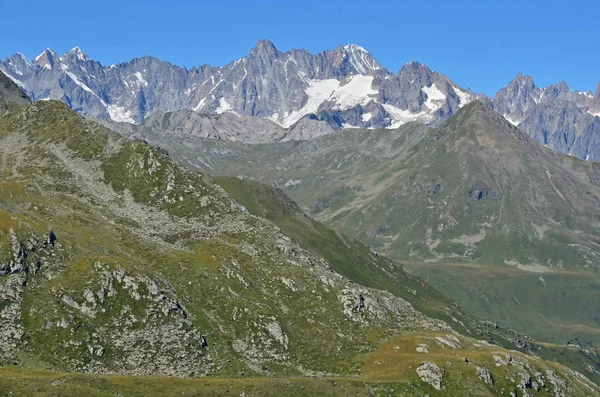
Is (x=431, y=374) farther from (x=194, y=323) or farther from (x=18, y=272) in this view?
(x=18, y=272)

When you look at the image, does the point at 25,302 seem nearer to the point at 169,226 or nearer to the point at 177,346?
the point at 177,346

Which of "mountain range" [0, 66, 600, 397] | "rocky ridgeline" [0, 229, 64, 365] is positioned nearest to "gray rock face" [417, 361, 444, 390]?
"mountain range" [0, 66, 600, 397]

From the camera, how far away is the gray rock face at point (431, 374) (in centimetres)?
13538

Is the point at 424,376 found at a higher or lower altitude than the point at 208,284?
lower

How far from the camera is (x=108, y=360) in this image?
4931 inches

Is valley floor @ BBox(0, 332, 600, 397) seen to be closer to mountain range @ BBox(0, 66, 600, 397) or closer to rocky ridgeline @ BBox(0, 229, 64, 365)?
mountain range @ BBox(0, 66, 600, 397)

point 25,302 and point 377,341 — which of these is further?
point 377,341

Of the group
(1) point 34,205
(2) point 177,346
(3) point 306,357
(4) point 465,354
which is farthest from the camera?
(1) point 34,205

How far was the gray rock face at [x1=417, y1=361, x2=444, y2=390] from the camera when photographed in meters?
135

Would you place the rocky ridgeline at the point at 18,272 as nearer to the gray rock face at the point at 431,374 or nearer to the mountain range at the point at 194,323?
the mountain range at the point at 194,323

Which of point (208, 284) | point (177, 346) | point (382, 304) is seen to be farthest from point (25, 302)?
Answer: point (382, 304)

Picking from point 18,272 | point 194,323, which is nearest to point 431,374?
point 194,323

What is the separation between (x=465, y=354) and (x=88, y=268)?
289 ft

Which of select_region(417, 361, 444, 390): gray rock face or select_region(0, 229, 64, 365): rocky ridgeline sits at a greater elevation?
select_region(0, 229, 64, 365): rocky ridgeline
